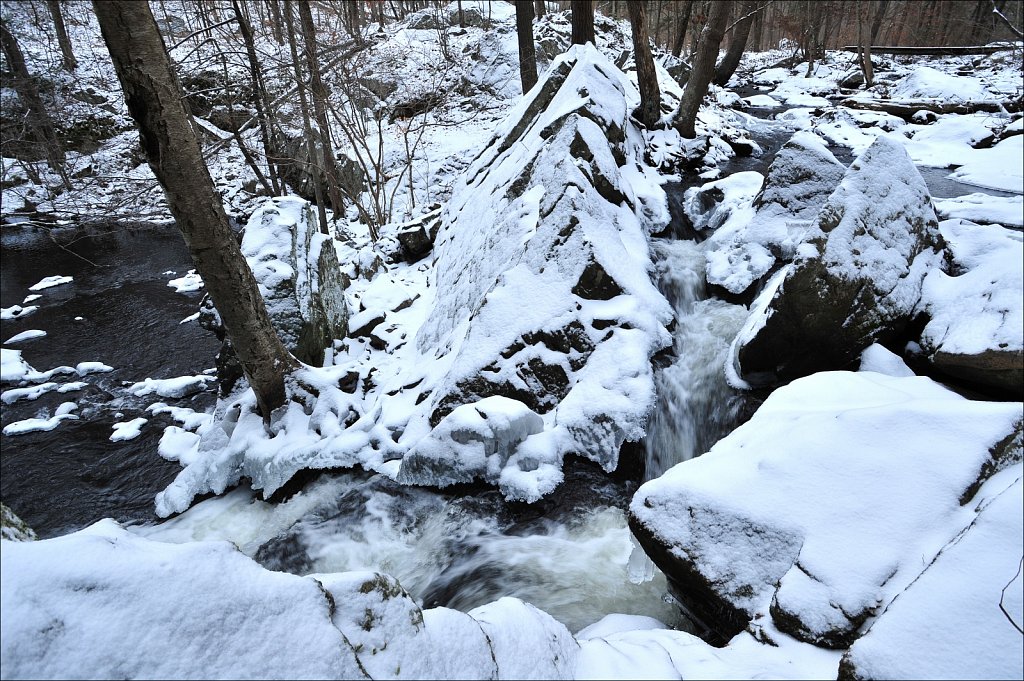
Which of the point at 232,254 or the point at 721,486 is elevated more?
the point at 232,254

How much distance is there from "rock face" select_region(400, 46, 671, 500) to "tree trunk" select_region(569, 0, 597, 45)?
10.9 ft

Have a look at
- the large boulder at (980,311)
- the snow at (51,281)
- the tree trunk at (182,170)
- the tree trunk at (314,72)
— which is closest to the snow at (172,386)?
the tree trunk at (182,170)

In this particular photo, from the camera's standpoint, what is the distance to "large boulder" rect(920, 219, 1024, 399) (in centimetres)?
330

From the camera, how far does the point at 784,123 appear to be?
12172 mm

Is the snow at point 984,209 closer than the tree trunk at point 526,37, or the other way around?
the snow at point 984,209

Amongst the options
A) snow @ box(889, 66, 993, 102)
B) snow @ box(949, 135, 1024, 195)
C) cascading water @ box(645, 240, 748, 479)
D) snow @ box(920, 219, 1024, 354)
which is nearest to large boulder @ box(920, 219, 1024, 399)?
snow @ box(920, 219, 1024, 354)

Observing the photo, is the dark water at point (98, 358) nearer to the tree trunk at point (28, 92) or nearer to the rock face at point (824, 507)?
the tree trunk at point (28, 92)

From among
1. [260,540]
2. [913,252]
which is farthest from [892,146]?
[260,540]

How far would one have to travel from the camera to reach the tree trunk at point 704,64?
8.02 metres

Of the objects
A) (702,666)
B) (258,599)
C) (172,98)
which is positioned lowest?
(702,666)

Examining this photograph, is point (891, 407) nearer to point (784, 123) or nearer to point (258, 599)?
point (258, 599)

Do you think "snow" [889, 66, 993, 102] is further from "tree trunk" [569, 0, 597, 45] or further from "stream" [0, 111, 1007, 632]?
"stream" [0, 111, 1007, 632]

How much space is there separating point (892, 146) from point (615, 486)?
3877mm

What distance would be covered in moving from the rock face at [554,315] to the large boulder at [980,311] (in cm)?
214
